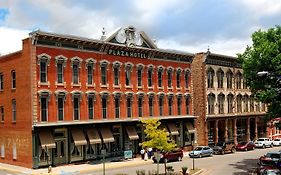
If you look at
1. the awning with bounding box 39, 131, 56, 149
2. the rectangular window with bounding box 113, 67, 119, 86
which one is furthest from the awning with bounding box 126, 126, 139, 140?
the awning with bounding box 39, 131, 56, 149

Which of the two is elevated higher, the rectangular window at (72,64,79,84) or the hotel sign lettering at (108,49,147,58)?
the hotel sign lettering at (108,49,147,58)

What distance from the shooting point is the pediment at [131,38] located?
46.1 metres

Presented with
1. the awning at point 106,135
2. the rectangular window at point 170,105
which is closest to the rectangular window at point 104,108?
the awning at point 106,135

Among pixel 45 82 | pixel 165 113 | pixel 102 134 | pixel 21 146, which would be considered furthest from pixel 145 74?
pixel 21 146

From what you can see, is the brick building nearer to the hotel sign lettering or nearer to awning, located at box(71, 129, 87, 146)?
awning, located at box(71, 129, 87, 146)

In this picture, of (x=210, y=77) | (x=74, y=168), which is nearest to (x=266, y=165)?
(x=74, y=168)

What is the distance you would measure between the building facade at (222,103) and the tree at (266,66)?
768 inches

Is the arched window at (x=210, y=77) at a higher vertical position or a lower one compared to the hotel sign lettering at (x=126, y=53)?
lower

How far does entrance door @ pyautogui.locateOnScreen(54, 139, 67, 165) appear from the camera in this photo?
40.7 metres

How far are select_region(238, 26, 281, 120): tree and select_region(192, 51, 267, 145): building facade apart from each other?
19519 mm

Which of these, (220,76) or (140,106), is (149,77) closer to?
(140,106)

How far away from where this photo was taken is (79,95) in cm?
4231

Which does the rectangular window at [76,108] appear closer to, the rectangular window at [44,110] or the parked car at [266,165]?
the rectangular window at [44,110]

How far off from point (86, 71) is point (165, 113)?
1349 centimetres
